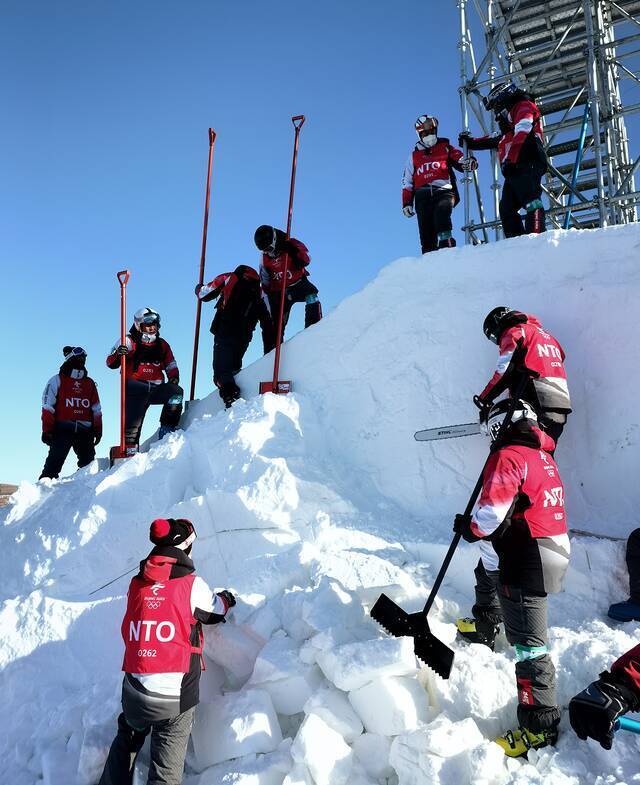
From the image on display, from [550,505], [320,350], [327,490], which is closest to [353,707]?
[550,505]

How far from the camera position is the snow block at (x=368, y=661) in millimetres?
2469

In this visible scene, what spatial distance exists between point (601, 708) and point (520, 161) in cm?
450

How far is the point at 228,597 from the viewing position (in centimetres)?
308

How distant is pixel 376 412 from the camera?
4.60 m

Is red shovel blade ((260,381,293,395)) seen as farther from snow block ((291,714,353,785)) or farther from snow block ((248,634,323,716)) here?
snow block ((291,714,353,785))

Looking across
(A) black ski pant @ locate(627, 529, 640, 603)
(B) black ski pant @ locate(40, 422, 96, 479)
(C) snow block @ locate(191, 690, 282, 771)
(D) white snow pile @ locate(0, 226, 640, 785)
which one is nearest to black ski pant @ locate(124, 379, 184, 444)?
(D) white snow pile @ locate(0, 226, 640, 785)

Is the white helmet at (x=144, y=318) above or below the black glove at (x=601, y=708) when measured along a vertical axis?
above

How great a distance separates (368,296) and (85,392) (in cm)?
327

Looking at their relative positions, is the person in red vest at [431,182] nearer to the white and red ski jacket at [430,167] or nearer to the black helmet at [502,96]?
the white and red ski jacket at [430,167]

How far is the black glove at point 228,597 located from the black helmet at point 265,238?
3.37 m

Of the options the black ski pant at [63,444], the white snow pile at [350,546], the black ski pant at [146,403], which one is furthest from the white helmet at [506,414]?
the black ski pant at [63,444]

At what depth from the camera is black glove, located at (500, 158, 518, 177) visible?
5.07 meters

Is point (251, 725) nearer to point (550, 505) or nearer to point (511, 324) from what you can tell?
point (550, 505)

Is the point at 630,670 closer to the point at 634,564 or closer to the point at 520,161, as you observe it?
the point at 634,564
